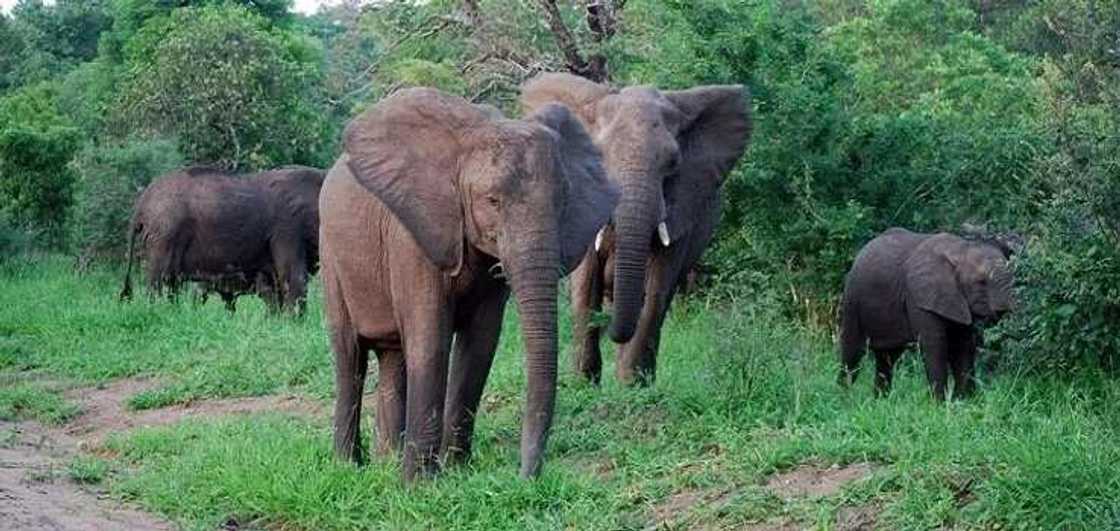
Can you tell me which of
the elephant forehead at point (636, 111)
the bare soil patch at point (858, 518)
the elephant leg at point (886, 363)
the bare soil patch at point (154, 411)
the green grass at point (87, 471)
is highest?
the elephant forehead at point (636, 111)

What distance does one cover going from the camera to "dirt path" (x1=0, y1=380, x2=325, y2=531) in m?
7.76

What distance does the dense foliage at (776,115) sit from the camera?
954 cm

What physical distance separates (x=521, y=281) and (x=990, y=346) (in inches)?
186

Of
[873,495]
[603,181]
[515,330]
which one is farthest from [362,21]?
[873,495]

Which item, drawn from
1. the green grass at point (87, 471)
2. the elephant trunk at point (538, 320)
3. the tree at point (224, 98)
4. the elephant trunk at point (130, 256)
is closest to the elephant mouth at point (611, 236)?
the elephant trunk at point (538, 320)

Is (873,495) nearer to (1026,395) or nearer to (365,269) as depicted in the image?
(1026,395)

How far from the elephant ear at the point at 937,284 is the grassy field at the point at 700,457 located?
0.53 meters

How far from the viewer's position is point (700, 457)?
8.22 meters

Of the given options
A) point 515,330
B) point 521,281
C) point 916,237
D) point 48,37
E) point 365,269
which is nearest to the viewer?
point 521,281

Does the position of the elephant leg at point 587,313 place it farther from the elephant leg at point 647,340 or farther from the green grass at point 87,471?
the green grass at point 87,471

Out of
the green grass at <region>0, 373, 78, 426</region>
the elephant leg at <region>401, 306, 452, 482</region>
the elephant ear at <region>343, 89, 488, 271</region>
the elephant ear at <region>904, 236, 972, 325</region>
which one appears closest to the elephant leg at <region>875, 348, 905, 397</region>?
the elephant ear at <region>904, 236, 972, 325</region>

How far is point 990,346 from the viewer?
11.2 meters

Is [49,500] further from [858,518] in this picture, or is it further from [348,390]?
[858,518]

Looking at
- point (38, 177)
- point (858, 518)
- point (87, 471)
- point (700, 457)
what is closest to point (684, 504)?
point (700, 457)
